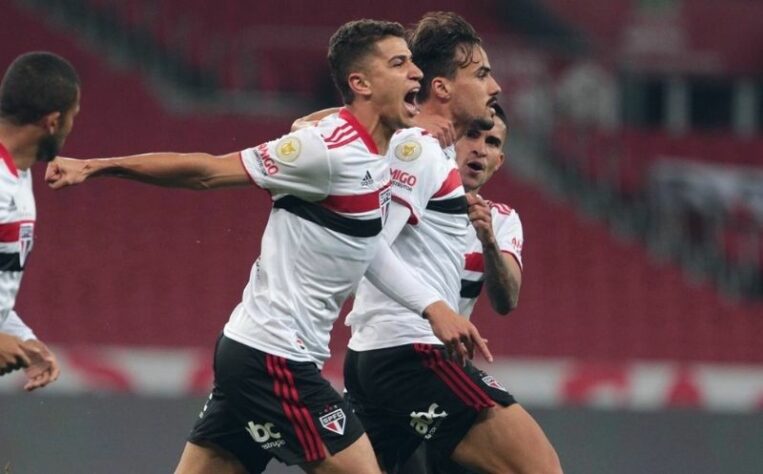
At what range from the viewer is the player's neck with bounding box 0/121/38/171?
452cm

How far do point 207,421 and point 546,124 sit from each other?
9.79 metres

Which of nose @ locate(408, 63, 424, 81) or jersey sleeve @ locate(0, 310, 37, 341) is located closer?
jersey sleeve @ locate(0, 310, 37, 341)

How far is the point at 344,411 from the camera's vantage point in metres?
4.88

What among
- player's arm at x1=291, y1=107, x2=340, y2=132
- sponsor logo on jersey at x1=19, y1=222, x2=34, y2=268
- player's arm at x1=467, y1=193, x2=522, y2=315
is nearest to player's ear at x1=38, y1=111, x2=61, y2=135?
sponsor logo on jersey at x1=19, y1=222, x2=34, y2=268

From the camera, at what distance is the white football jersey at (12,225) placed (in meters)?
4.48

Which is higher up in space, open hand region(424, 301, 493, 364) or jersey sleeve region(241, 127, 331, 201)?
jersey sleeve region(241, 127, 331, 201)

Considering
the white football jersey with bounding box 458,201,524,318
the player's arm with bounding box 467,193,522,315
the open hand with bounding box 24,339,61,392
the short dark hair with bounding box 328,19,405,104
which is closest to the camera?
the open hand with bounding box 24,339,61,392

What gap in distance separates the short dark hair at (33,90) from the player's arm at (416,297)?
3.62ft

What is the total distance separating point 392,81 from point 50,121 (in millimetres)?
1085

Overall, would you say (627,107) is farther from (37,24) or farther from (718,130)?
(37,24)

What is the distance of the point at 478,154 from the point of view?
588 cm

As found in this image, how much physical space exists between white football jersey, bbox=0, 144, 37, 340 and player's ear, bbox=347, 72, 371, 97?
3.43 ft

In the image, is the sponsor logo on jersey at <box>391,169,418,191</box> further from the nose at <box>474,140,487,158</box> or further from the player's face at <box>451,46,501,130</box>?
the nose at <box>474,140,487,158</box>

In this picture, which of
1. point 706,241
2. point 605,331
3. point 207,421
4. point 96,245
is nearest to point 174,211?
point 96,245
